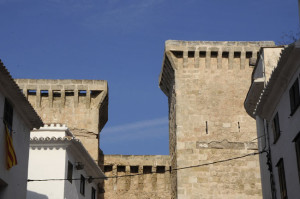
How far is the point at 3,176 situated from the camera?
59.0ft

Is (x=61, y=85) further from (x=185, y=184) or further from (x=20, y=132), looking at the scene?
(x=20, y=132)

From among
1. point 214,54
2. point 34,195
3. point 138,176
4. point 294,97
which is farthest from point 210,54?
point 294,97

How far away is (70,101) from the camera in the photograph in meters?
33.6

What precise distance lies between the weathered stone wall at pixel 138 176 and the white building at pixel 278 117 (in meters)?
13.2

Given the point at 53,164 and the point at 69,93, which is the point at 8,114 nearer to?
the point at 53,164

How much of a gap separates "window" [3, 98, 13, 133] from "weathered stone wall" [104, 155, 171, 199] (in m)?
15.4

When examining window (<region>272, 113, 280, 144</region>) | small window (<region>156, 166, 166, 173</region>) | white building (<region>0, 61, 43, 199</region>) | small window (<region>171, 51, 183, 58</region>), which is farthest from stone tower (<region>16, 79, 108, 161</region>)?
window (<region>272, 113, 280, 144</region>)

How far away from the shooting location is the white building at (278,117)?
16438 millimetres

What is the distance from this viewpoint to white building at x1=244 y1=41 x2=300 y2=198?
1644 cm

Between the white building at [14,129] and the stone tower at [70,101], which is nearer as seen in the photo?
the white building at [14,129]

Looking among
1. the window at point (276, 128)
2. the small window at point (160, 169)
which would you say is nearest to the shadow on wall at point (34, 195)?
the window at point (276, 128)

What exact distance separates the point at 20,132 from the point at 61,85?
1373 cm

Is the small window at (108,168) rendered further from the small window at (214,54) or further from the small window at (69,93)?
the small window at (214,54)

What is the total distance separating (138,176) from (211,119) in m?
6.34
